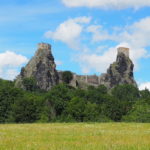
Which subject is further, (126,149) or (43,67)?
(43,67)

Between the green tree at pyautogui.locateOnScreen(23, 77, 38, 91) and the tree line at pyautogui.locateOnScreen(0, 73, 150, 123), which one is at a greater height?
the green tree at pyautogui.locateOnScreen(23, 77, 38, 91)

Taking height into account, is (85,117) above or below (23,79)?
below

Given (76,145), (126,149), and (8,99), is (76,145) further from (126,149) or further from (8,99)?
(8,99)

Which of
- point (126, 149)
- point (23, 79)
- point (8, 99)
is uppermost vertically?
point (23, 79)

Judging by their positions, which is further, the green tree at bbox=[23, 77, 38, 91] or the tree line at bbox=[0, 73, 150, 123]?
the green tree at bbox=[23, 77, 38, 91]

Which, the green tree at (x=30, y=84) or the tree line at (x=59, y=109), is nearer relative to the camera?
the tree line at (x=59, y=109)

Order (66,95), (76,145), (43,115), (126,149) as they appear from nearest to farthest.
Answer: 1. (126,149)
2. (76,145)
3. (43,115)
4. (66,95)

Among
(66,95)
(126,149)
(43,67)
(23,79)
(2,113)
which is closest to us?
(126,149)

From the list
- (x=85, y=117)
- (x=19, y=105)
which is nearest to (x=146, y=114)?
(x=85, y=117)

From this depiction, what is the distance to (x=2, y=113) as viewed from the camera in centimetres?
10525

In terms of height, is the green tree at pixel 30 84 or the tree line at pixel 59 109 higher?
the green tree at pixel 30 84

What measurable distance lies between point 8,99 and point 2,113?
658cm

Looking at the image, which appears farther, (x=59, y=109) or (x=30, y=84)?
(x=30, y=84)

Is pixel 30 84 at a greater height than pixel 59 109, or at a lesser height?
greater
